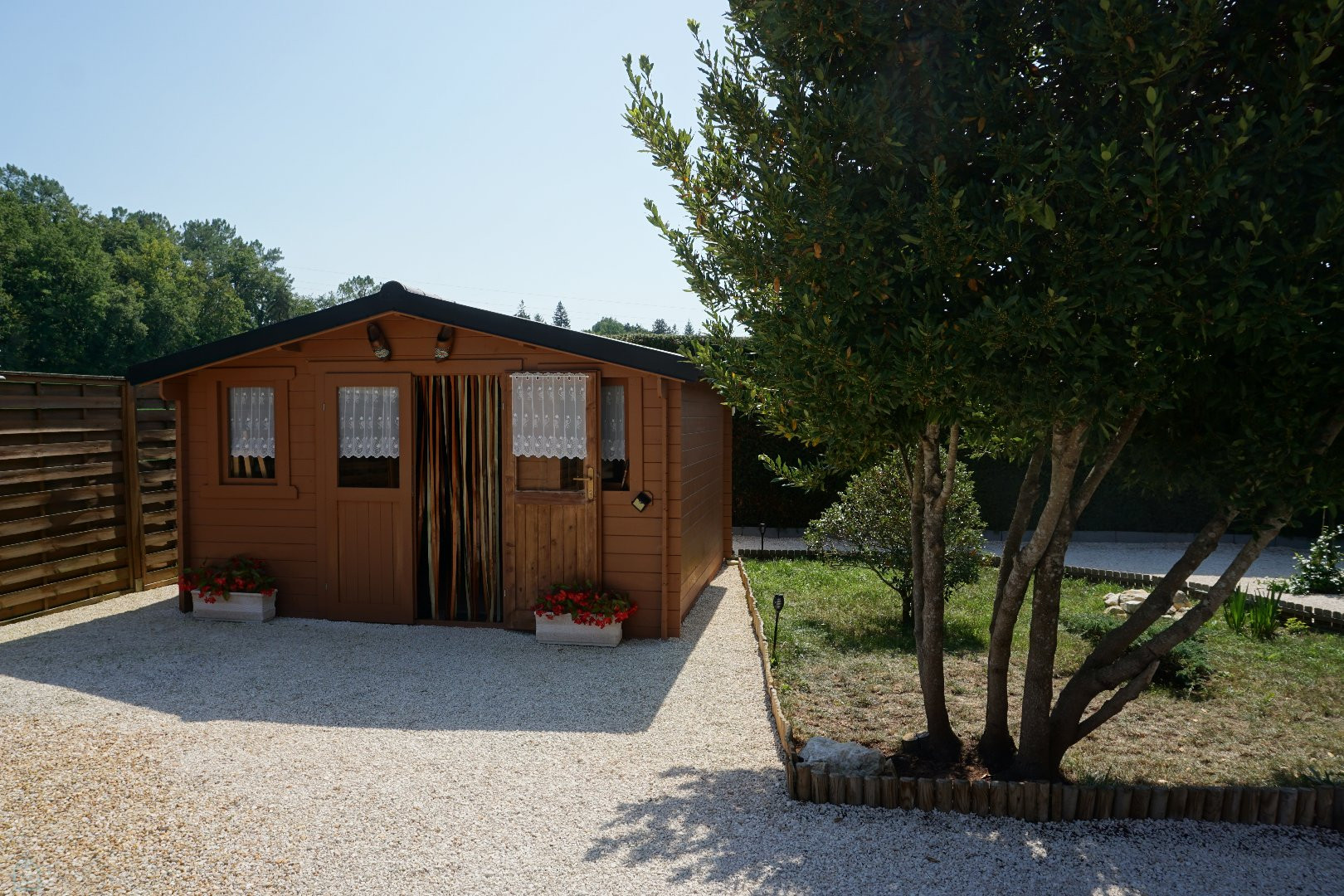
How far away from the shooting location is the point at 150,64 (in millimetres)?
12562

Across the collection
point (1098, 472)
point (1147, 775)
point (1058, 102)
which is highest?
point (1058, 102)

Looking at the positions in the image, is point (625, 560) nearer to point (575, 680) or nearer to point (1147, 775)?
point (575, 680)

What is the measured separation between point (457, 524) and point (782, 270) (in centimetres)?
450

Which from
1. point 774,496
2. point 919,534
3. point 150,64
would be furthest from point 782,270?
point 150,64

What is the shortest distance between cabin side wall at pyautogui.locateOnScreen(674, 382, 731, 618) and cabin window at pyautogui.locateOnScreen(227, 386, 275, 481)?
143 inches

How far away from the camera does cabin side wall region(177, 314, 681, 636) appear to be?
22.7 feet

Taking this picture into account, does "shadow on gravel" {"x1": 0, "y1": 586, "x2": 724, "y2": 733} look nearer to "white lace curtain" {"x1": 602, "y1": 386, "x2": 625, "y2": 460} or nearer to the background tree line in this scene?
"white lace curtain" {"x1": 602, "y1": 386, "x2": 625, "y2": 460}

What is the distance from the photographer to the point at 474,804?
155 inches

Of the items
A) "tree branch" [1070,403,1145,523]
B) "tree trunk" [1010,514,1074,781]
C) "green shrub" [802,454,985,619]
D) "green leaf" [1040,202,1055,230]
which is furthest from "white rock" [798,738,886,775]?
"green shrub" [802,454,985,619]

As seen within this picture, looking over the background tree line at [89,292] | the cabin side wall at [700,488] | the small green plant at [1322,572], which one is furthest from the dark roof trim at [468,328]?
the background tree line at [89,292]

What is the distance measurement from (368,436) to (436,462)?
60cm

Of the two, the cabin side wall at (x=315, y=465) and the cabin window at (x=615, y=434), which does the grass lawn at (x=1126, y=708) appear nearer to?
the cabin side wall at (x=315, y=465)

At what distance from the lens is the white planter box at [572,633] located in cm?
675

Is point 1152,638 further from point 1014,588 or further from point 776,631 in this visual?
point 776,631
